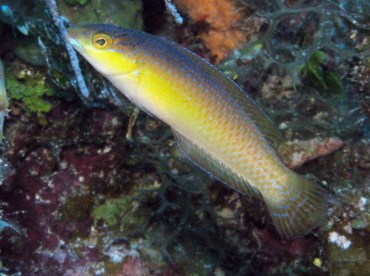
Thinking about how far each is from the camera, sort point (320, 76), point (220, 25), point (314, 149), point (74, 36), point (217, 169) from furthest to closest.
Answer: point (220, 25) → point (320, 76) → point (314, 149) → point (217, 169) → point (74, 36)

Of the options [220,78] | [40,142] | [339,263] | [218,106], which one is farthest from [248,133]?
[40,142]

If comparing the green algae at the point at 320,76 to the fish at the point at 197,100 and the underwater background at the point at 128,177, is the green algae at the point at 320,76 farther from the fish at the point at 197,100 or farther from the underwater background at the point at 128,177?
the fish at the point at 197,100

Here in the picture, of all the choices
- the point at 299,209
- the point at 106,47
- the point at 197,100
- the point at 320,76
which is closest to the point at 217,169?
the point at 197,100

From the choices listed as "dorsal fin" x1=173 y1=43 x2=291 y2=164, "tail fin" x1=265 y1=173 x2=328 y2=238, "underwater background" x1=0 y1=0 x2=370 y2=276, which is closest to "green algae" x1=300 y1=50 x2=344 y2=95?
"underwater background" x1=0 y1=0 x2=370 y2=276

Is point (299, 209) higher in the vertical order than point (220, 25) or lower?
lower

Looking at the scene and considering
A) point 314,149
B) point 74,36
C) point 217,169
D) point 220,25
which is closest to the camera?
point 74,36

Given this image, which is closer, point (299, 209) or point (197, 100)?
point (197, 100)

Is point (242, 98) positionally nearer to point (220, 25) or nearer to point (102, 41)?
point (102, 41)

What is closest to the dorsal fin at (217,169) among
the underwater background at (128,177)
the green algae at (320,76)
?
the underwater background at (128,177)
